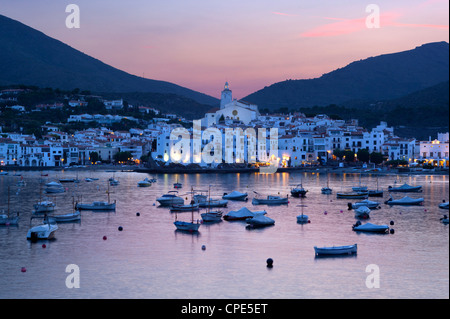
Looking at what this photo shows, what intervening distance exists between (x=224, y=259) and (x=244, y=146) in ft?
172

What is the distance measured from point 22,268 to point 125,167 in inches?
2298

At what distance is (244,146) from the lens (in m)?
71.0

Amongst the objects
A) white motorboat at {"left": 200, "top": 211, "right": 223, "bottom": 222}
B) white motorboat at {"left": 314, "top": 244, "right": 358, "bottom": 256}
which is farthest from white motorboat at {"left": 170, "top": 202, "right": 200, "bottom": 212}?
white motorboat at {"left": 314, "top": 244, "right": 358, "bottom": 256}

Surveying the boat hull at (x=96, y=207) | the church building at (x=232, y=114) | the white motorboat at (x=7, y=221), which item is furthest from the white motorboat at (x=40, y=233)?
the church building at (x=232, y=114)

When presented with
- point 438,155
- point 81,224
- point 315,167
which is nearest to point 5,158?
point 315,167

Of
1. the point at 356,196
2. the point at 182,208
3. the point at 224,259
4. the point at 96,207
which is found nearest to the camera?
the point at 224,259

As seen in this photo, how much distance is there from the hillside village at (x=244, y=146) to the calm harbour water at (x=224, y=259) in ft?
Result: 138

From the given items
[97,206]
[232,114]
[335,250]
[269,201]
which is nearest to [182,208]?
[97,206]

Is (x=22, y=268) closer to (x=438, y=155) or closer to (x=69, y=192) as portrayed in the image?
(x=69, y=192)

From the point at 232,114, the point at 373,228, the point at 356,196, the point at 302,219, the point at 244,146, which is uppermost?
the point at 232,114

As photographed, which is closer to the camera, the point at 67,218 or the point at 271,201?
the point at 67,218

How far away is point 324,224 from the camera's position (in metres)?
25.2

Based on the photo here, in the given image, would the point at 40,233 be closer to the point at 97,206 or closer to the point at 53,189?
the point at 97,206
